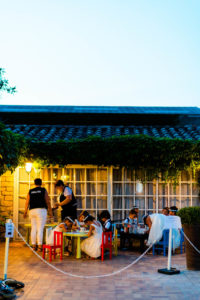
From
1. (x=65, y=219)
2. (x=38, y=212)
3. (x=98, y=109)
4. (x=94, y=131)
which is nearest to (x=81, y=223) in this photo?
(x=65, y=219)

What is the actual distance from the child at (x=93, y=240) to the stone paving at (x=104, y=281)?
21cm

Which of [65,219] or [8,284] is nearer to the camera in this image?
[8,284]

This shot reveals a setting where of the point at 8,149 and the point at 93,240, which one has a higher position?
the point at 8,149

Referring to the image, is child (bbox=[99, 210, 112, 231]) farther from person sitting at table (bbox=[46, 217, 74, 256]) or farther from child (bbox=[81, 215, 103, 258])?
person sitting at table (bbox=[46, 217, 74, 256])

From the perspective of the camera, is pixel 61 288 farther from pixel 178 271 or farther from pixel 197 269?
pixel 197 269

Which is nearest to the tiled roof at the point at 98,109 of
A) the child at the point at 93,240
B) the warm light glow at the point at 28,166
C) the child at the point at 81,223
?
the warm light glow at the point at 28,166

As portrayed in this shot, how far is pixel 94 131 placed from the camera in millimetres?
12938

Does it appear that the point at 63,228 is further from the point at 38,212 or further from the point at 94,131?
the point at 94,131

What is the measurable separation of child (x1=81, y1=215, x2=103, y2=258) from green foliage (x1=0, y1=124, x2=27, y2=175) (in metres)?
2.24

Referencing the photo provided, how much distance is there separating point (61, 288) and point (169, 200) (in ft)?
21.0

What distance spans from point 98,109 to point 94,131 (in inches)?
114

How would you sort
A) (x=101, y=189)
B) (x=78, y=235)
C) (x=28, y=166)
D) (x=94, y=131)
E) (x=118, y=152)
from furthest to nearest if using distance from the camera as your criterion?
(x=94, y=131), (x=101, y=189), (x=28, y=166), (x=118, y=152), (x=78, y=235)

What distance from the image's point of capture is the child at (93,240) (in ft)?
28.2

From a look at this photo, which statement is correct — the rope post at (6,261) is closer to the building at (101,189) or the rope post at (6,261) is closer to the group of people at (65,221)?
the group of people at (65,221)
